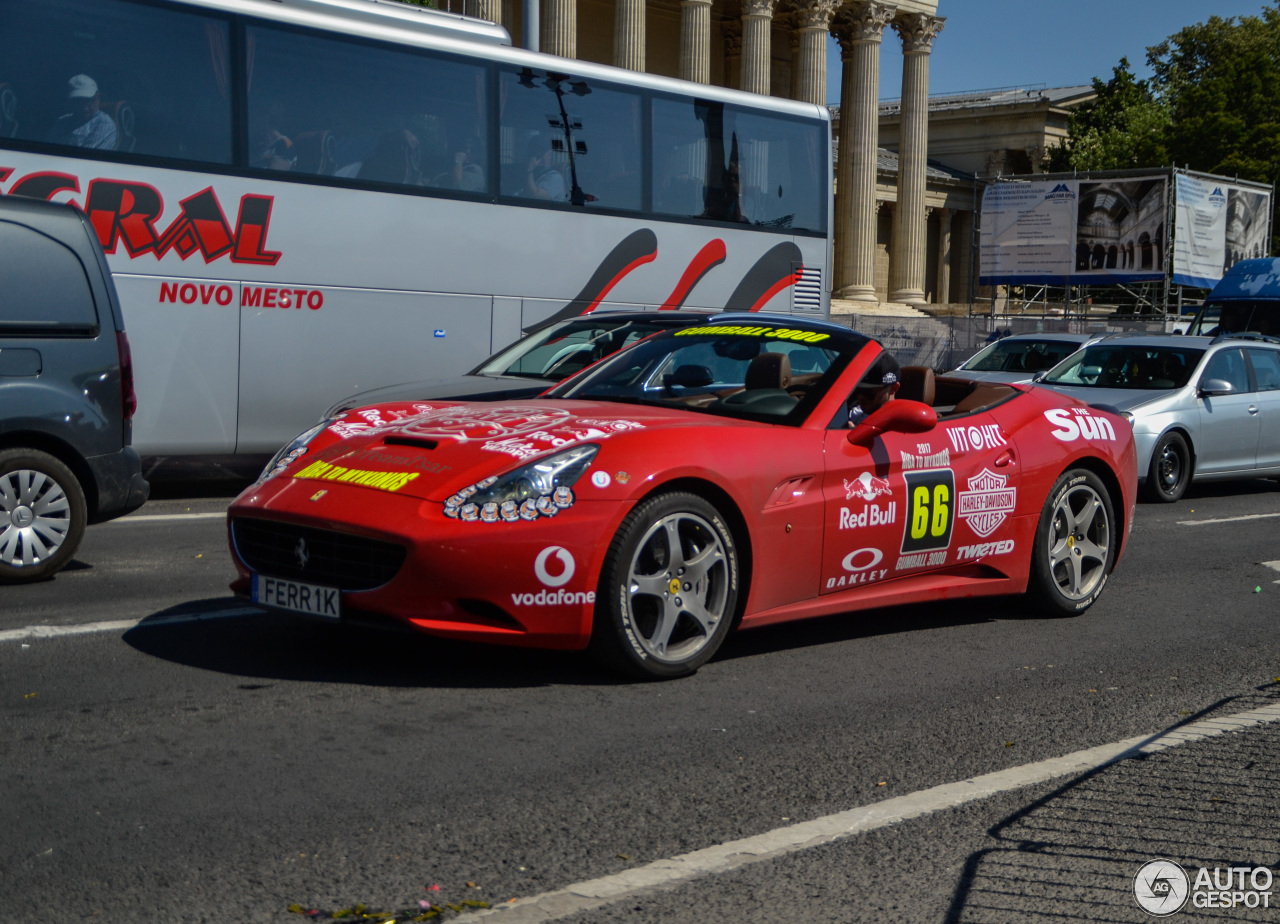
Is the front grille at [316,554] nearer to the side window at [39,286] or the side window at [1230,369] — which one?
the side window at [39,286]

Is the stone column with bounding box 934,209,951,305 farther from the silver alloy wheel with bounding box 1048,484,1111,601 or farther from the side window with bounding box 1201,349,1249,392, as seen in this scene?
the silver alloy wheel with bounding box 1048,484,1111,601

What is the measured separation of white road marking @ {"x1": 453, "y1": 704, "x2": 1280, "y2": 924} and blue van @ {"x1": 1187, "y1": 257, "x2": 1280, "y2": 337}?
22.5 meters

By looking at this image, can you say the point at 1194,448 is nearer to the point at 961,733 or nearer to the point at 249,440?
the point at 249,440

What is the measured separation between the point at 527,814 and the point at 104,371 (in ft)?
15.0

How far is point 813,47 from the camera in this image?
46406 mm

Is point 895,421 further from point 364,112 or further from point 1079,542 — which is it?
point 364,112

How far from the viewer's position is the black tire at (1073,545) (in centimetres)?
675

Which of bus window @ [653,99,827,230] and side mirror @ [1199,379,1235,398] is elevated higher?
bus window @ [653,99,827,230]

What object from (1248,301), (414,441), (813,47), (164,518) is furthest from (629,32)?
(414,441)

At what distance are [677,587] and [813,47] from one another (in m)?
44.0

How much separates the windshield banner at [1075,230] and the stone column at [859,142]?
1104 centimetres

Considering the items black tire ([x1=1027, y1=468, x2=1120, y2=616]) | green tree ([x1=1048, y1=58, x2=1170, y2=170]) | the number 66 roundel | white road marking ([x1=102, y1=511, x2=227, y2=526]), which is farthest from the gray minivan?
green tree ([x1=1048, y1=58, x2=1170, y2=170])

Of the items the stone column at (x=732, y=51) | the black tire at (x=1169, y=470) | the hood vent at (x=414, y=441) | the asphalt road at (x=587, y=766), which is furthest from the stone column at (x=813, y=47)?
the hood vent at (x=414, y=441)

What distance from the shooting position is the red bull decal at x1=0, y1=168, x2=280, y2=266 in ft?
35.6
